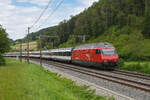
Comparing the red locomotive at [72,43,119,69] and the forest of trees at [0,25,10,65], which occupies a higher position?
the forest of trees at [0,25,10,65]

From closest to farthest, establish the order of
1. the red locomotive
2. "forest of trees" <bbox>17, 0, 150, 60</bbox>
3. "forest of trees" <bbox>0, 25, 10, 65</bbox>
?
the red locomotive → "forest of trees" <bbox>0, 25, 10, 65</bbox> → "forest of trees" <bbox>17, 0, 150, 60</bbox>

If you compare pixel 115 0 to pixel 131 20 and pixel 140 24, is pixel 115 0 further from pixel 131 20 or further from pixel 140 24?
pixel 140 24

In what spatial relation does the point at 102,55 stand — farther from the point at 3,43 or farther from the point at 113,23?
the point at 113,23

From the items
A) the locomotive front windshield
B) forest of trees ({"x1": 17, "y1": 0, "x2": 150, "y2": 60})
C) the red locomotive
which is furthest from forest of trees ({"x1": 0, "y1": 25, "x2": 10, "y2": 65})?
forest of trees ({"x1": 17, "y1": 0, "x2": 150, "y2": 60})

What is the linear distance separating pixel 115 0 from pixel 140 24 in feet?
95.9

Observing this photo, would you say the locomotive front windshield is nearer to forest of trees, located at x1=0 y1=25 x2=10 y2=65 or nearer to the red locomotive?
the red locomotive

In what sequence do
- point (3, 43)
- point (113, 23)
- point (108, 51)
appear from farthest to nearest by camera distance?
point (113, 23), point (3, 43), point (108, 51)

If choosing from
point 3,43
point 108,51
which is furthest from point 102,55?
point 3,43

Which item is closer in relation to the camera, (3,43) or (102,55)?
(102,55)

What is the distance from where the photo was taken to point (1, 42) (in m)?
36.8

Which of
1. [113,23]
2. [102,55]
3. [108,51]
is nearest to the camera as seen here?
[102,55]

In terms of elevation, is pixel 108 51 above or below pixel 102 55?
above

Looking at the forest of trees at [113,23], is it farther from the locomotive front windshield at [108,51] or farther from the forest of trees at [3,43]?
the locomotive front windshield at [108,51]

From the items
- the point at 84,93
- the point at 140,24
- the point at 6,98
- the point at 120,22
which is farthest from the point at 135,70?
the point at 120,22
